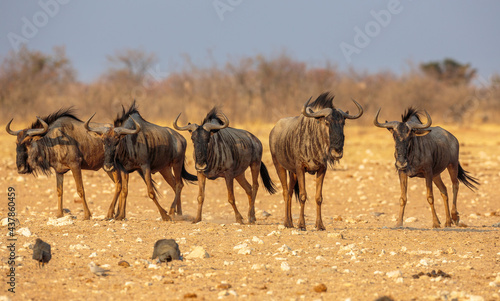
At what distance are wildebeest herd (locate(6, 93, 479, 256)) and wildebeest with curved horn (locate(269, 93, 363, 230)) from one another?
0.02m

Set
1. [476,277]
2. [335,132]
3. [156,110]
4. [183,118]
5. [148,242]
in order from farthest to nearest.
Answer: [156,110], [183,118], [335,132], [148,242], [476,277]

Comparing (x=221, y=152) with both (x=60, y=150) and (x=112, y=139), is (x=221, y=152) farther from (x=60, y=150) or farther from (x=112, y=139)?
(x=60, y=150)

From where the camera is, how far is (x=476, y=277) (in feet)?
23.3

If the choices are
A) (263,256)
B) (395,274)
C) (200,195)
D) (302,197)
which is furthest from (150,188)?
(395,274)

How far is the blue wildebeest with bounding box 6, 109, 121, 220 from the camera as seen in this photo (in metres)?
11.7

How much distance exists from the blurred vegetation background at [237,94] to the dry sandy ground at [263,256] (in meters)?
13.8

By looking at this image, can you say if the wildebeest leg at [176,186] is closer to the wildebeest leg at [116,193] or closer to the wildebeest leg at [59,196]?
the wildebeest leg at [116,193]

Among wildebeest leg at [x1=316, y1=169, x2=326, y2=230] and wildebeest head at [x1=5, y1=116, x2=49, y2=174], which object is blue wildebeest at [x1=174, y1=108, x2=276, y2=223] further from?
wildebeest head at [x1=5, y1=116, x2=49, y2=174]

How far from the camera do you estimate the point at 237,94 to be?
34000mm

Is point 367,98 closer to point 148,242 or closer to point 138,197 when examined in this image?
point 138,197

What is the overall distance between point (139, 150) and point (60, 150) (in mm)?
1298

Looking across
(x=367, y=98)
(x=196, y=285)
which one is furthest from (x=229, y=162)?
(x=367, y=98)

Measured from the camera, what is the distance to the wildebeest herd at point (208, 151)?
1073cm

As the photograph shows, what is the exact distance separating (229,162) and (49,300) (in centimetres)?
568
